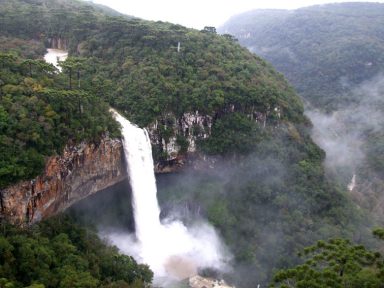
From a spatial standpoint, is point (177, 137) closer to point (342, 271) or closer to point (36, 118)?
point (36, 118)

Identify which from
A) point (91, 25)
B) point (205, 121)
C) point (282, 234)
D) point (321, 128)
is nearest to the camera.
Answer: point (282, 234)

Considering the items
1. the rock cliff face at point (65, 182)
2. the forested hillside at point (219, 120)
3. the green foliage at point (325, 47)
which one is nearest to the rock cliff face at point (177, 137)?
the forested hillside at point (219, 120)

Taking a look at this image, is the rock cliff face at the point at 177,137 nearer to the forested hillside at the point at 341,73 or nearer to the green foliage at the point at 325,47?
the forested hillside at the point at 341,73

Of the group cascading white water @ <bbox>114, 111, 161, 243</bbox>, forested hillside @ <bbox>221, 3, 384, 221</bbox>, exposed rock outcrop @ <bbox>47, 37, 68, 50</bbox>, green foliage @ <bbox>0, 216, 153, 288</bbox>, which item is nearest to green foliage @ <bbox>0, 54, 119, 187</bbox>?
cascading white water @ <bbox>114, 111, 161, 243</bbox>

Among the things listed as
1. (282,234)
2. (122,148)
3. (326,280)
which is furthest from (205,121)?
(326,280)

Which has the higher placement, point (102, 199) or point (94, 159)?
point (94, 159)

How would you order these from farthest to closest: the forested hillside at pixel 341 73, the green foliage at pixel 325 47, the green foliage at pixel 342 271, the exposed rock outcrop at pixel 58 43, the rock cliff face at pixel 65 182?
the green foliage at pixel 325 47 → the forested hillside at pixel 341 73 → the exposed rock outcrop at pixel 58 43 → the rock cliff face at pixel 65 182 → the green foliage at pixel 342 271

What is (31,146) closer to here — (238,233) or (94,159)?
(94,159)
